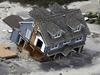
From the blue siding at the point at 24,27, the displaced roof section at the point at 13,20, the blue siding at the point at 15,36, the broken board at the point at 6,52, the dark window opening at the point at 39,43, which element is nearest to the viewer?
the broken board at the point at 6,52

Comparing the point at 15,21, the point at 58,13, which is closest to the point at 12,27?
the point at 15,21

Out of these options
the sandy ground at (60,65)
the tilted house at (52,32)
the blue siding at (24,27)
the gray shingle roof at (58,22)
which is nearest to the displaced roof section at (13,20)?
the sandy ground at (60,65)

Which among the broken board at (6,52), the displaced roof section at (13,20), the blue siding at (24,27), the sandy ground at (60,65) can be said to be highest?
the blue siding at (24,27)

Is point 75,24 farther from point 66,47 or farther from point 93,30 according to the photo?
point 93,30

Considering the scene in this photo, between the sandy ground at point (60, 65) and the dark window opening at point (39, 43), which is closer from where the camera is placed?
the sandy ground at point (60, 65)

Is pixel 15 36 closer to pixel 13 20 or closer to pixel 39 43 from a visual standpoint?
pixel 39 43

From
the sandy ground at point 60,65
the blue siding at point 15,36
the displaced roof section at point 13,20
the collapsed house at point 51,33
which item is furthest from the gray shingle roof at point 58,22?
the displaced roof section at point 13,20

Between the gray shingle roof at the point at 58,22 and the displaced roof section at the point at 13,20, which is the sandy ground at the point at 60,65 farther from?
the gray shingle roof at the point at 58,22

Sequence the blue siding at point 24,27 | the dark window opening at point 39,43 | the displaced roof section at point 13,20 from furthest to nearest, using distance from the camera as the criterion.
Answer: the displaced roof section at point 13,20, the blue siding at point 24,27, the dark window opening at point 39,43

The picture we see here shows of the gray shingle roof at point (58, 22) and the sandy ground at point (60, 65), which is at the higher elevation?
the gray shingle roof at point (58, 22)
